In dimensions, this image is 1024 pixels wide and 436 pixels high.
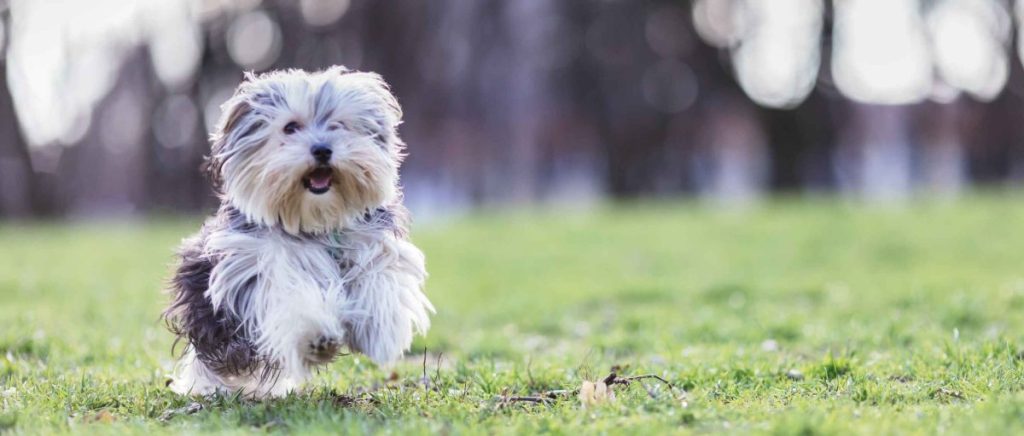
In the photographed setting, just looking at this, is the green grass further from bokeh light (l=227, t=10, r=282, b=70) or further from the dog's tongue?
bokeh light (l=227, t=10, r=282, b=70)

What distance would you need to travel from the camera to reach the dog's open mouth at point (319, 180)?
531 cm

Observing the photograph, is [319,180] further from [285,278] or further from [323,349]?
[323,349]

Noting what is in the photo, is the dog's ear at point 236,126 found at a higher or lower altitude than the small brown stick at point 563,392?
higher

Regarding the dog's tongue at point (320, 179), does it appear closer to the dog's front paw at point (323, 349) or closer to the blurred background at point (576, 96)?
the dog's front paw at point (323, 349)

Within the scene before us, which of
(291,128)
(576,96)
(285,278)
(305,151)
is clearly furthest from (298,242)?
(576,96)

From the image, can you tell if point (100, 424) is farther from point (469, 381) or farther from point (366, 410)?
point (469, 381)

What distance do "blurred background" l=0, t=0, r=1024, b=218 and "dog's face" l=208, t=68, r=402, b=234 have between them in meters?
20.3

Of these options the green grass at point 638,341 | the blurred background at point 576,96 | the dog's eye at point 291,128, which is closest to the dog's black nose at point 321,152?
the dog's eye at point 291,128

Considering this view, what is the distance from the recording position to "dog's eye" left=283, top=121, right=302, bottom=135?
5.44 meters

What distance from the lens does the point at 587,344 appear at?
26.0ft

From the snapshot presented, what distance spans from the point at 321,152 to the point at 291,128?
0.27m

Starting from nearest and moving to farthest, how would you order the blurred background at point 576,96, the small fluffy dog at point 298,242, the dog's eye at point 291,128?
the small fluffy dog at point 298,242 < the dog's eye at point 291,128 < the blurred background at point 576,96

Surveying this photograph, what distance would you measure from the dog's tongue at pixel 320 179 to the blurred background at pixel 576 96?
810 inches

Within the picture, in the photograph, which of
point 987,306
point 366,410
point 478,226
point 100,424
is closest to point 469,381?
point 366,410
